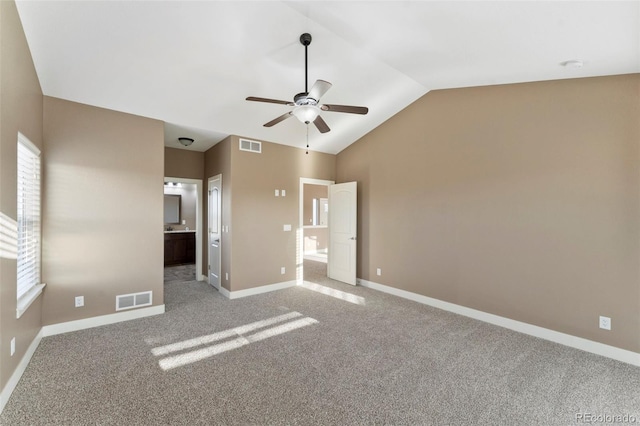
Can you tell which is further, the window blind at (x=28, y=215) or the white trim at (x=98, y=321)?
the white trim at (x=98, y=321)

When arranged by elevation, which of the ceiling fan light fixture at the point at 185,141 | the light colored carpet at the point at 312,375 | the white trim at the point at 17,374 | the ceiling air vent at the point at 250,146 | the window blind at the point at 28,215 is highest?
the ceiling fan light fixture at the point at 185,141

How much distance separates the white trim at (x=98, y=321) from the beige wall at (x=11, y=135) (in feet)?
1.96

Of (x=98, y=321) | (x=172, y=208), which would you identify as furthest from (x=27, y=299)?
(x=172, y=208)

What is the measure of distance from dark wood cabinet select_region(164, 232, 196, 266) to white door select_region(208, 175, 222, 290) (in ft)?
6.71

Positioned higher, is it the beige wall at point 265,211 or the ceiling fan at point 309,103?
the ceiling fan at point 309,103

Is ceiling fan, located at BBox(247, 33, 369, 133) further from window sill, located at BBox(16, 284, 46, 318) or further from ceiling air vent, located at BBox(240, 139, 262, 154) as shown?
window sill, located at BBox(16, 284, 46, 318)

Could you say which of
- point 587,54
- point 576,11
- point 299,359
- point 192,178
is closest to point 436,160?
point 587,54

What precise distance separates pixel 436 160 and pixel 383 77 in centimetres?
154

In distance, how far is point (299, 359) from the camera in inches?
111

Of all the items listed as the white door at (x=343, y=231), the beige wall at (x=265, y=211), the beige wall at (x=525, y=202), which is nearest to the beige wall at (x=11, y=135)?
the beige wall at (x=265, y=211)

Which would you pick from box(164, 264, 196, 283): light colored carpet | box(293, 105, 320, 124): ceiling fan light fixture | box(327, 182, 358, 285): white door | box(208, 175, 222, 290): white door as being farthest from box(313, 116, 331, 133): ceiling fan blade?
box(164, 264, 196, 283): light colored carpet

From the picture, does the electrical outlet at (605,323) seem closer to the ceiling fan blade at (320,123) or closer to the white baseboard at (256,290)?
the ceiling fan blade at (320,123)

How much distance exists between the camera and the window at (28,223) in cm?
272

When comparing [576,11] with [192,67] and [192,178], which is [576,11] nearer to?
[192,67]
